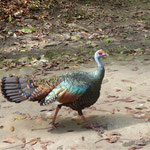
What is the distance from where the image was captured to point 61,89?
4535mm

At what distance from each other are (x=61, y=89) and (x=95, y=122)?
0.88m

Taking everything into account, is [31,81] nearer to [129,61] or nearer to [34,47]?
[129,61]

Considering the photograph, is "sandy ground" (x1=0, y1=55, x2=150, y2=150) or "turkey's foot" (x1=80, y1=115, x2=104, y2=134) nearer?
"sandy ground" (x1=0, y1=55, x2=150, y2=150)

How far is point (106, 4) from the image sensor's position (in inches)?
508

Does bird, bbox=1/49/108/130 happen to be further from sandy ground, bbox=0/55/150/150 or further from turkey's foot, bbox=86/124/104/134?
sandy ground, bbox=0/55/150/150

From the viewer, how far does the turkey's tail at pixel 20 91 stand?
4.61m

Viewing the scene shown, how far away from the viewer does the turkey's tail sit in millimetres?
4609

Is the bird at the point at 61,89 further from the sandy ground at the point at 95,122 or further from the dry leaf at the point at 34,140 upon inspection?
the dry leaf at the point at 34,140

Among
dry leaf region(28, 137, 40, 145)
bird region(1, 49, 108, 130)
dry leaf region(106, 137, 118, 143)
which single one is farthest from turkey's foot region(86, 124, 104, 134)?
dry leaf region(28, 137, 40, 145)

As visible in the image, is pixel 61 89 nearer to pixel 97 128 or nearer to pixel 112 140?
pixel 97 128

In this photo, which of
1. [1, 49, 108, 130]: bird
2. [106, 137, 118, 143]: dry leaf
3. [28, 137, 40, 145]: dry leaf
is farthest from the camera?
[1, 49, 108, 130]: bird

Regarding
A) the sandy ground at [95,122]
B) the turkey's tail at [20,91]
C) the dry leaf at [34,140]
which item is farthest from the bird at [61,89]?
the dry leaf at [34,140]

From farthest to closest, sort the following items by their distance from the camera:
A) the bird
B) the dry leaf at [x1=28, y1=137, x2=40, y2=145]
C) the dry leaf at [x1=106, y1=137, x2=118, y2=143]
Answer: the bird, the dry leaf at [x1=28, y1=137, x2=40, y2=145], the dry leaf at [x1=106, y1=137, x2=118, y2=143]

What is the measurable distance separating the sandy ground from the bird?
1.16 ft
